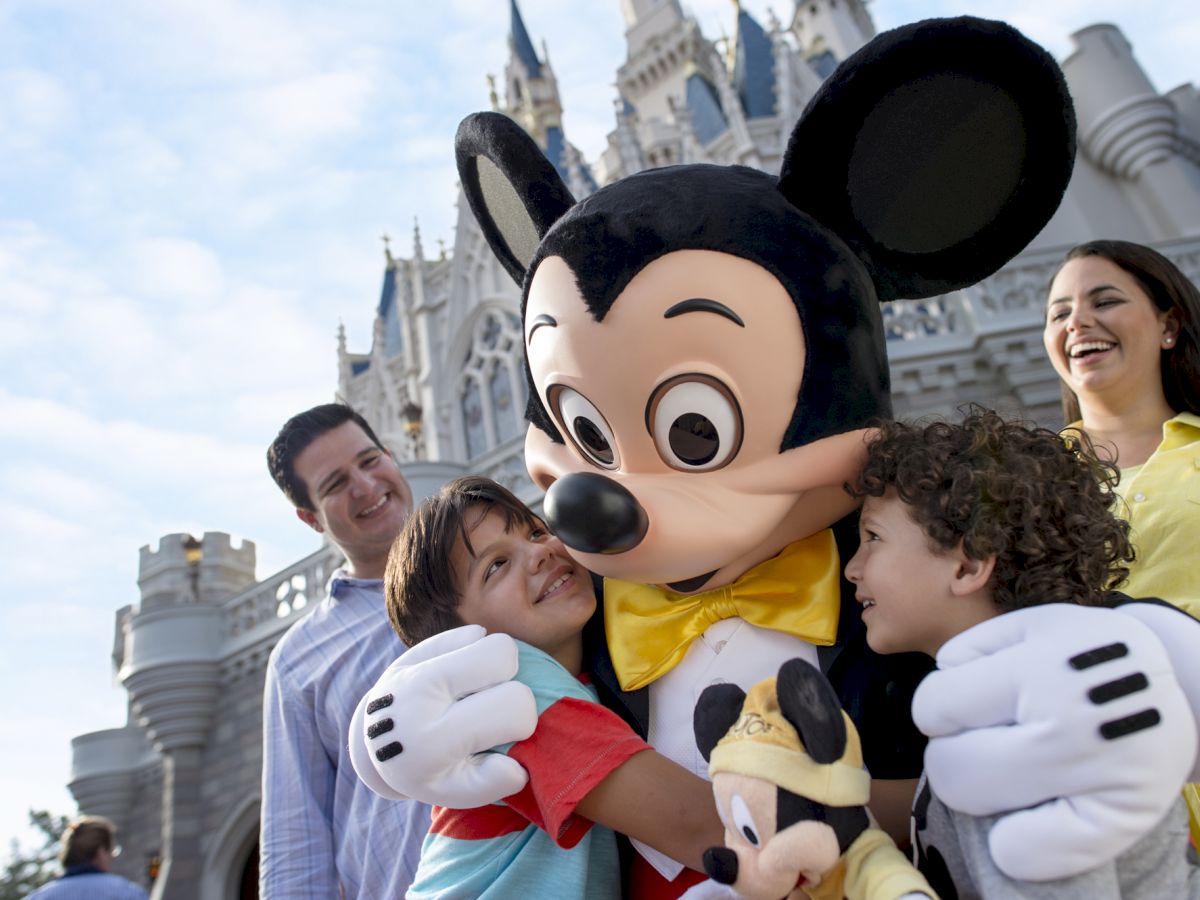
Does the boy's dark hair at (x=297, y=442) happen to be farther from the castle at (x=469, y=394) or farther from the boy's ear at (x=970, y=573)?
the castle at (x=469, y=394)

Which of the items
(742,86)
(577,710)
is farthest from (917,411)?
(742,86)

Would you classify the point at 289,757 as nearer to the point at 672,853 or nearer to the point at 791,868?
the point at 672,853

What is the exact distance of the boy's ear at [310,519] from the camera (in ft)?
8.57

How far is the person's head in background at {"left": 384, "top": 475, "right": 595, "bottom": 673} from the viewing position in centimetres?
149

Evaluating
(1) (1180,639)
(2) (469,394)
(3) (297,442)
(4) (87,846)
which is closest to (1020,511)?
(1) (1180,639)

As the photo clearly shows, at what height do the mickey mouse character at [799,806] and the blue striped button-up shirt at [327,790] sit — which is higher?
the blue striped button-up shirt at [327,790]

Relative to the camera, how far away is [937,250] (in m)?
1.57

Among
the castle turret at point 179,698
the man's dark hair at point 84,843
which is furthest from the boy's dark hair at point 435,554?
the castle turret at point 179,698

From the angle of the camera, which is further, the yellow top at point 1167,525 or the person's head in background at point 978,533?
the yellow top at point 1167,525

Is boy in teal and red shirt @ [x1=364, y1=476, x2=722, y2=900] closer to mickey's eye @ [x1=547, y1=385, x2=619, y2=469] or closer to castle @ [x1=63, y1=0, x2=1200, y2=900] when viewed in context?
A: mickey's eye @ [x1=547, y1=385, x2=619, y2=469]

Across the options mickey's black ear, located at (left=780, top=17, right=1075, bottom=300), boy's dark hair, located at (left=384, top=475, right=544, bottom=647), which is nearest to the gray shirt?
boy's dark hair, located at (left=384, top=475, right=544, bottom=647)

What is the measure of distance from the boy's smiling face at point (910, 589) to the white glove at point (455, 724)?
0.47m

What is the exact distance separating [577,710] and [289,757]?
3.64 ft

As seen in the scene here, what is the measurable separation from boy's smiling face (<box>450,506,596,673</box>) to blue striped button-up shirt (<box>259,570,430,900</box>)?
0.74 meters
